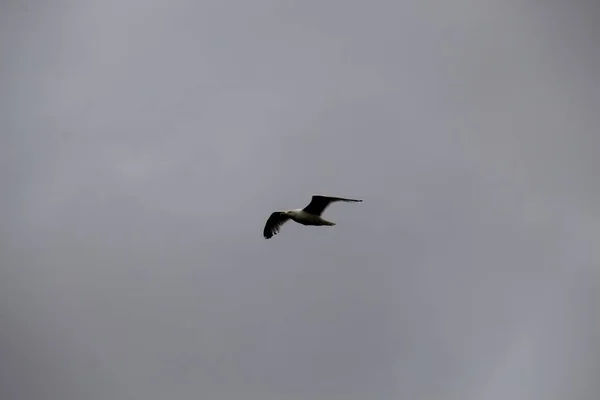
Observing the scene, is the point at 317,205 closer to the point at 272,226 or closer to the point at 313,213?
the point at 313,213

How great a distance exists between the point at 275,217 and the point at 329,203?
18.9 feet

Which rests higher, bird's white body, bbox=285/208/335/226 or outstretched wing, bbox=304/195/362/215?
outstretched wing, bbox=304/195/362/215

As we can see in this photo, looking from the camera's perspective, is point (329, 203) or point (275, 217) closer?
point (329, 203)

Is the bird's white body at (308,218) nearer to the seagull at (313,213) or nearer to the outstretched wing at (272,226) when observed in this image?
the seagull at (313,213)

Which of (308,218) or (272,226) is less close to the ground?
(272,226)

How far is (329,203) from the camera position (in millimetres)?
61062

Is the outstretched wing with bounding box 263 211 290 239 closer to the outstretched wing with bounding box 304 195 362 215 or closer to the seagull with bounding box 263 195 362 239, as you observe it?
the seagull with bounding box 263 195 362 239

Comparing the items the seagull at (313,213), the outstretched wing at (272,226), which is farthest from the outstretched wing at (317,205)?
the outstretched wing at (272,226)

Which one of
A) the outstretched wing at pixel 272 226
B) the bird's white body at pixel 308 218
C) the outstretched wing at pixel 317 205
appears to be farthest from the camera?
the outstretched wing at pixel 272 226

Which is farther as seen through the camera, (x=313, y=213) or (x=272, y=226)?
(x=272, y=226)

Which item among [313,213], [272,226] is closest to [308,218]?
[313,213]

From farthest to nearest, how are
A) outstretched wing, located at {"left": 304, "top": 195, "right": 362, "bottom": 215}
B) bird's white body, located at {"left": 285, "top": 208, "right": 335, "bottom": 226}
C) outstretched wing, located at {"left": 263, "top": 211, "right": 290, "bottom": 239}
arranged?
outstretched wing, located at {"left": 263, "top": 211, "right": 290, "bottom": 239} < bird's white body, located at {"left": 285, "top": 208, "right": 335, "bottom": 226} < outstretched wing, located at {"left": 304, "top": 195, "right": 362, "bottom": 215}

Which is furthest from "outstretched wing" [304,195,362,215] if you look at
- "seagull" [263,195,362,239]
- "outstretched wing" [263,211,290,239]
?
"outstretched wing" [263,211,290,239]

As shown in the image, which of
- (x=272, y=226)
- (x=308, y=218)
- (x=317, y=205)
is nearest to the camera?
(x=317, y=205)
